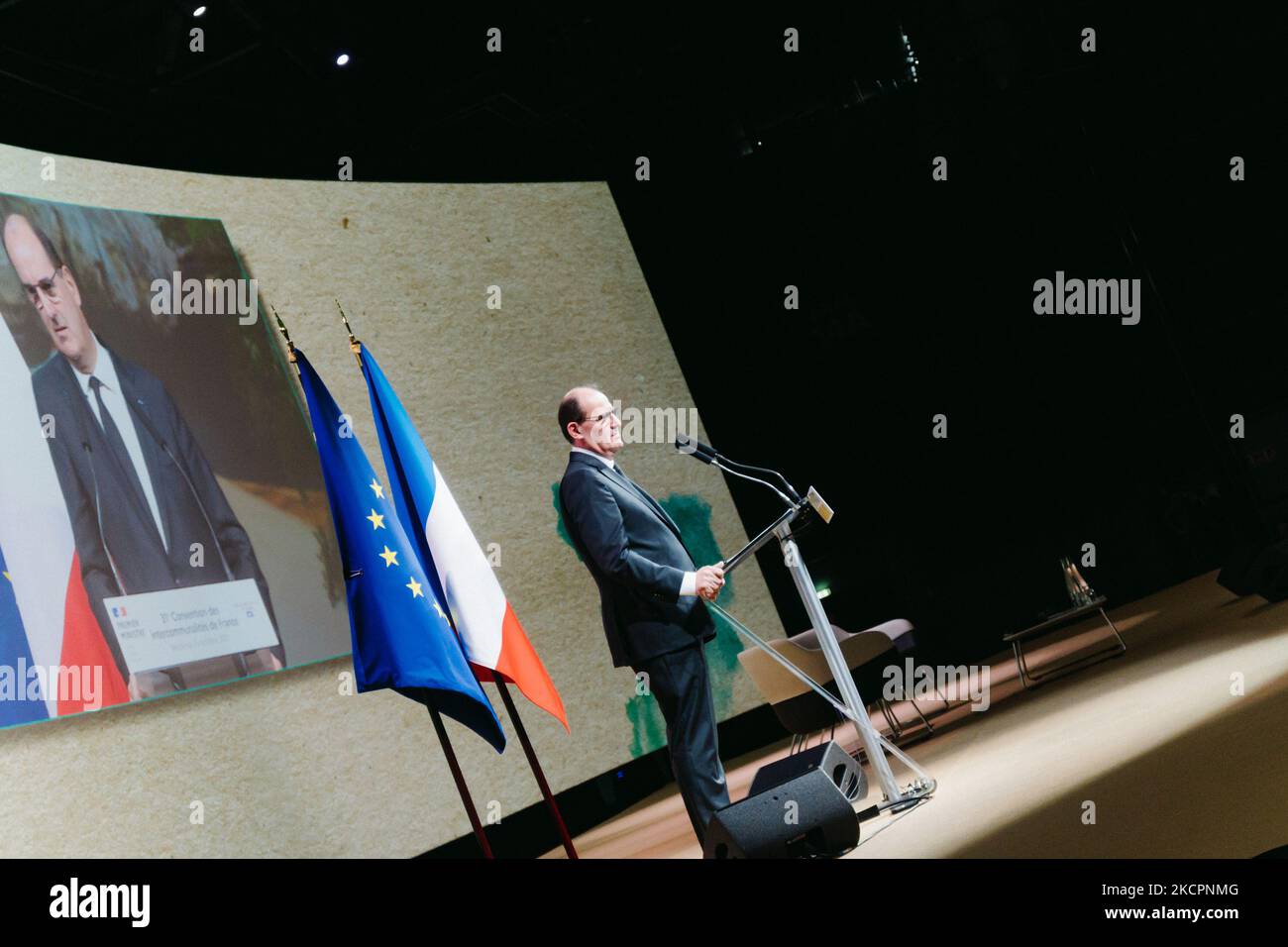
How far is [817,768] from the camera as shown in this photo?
10.5ft

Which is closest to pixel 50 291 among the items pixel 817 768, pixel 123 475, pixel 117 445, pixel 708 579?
pixel 117 445

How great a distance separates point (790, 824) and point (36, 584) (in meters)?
2.51

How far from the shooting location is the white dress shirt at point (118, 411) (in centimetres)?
419

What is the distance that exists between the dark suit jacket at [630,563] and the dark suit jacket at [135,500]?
59.8 inches

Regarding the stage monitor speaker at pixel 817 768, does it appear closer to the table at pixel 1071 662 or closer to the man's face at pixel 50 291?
the table at pixel 1071 662

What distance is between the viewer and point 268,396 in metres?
4.89

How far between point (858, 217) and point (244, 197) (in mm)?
4572

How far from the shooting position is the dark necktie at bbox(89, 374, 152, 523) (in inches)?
165

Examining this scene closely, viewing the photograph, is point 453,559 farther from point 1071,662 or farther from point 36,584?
point 1071,662

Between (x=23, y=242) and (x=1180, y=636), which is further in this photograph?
(x=1180, y=636)
